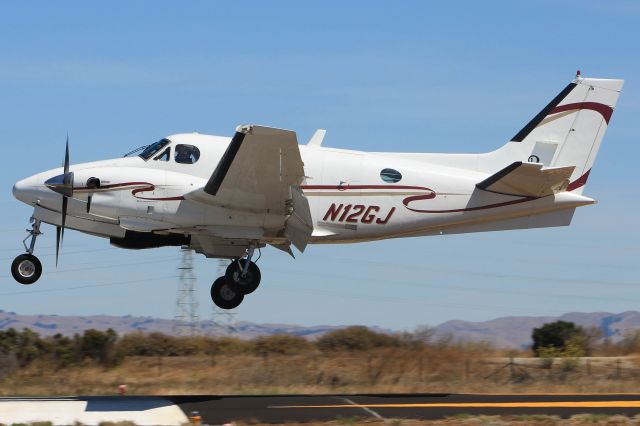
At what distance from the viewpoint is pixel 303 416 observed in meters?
17.8

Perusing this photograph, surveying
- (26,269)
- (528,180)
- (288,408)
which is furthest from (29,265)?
(528,180)

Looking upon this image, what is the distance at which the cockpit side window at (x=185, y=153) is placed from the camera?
2234cm

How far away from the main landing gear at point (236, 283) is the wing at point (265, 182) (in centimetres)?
120

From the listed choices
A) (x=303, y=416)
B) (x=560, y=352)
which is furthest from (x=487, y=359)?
(x=303, y=416)

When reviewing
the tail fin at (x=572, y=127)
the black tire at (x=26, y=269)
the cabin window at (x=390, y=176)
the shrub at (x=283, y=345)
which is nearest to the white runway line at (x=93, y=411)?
the black tire at (x=26, y=269)

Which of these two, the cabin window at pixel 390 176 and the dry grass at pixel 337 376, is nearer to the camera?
the cabin window at pixel 390 176

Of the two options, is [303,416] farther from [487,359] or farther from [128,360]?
[128,360]

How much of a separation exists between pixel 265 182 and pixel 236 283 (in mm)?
3352

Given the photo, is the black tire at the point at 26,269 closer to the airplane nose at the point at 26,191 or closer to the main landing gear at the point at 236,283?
the airplane nose at the point at 26,191

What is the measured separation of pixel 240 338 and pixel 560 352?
495 inches

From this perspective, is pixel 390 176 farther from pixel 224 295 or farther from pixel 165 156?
pixel 165 156

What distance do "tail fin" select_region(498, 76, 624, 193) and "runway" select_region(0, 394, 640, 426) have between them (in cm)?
639

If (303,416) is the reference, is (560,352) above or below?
above

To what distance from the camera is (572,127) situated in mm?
24297
